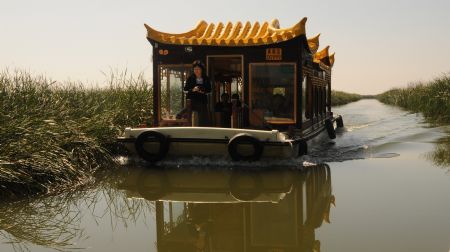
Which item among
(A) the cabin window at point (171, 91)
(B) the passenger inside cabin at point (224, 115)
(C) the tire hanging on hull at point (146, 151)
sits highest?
(A) the cabin window at point (171, 91)

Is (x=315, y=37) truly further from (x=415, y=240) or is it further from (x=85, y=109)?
(x=415, y=240)

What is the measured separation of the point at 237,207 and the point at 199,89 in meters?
3.78

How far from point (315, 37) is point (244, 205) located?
778cm

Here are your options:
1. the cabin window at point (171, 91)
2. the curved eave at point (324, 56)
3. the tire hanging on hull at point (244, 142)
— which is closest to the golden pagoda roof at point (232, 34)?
the cabin window at point (171, 91)

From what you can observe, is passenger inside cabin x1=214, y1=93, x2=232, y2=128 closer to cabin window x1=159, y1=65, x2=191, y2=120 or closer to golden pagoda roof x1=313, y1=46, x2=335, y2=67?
cabin window x1=159, y1=65, x2=191, y2=120

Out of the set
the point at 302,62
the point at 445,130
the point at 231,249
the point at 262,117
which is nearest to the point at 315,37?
the point at 302,62

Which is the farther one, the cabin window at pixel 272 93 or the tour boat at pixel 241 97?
the cabin window at pixel 272 93

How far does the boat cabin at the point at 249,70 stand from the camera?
390 inches

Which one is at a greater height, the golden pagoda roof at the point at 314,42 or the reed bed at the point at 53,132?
the golden pagoda roof at the point at 314,42

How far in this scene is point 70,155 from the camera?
7.76m

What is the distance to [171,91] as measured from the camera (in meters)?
10.6

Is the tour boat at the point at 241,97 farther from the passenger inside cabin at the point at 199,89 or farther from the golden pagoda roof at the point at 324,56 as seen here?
the golden pagoda roof at the point at 324,56

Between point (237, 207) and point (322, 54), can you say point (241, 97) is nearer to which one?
point (237, 207)

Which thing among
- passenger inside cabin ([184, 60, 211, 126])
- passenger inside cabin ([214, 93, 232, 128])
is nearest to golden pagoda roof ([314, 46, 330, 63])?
passenger inside cabin ([214, 93, 232, 128])
